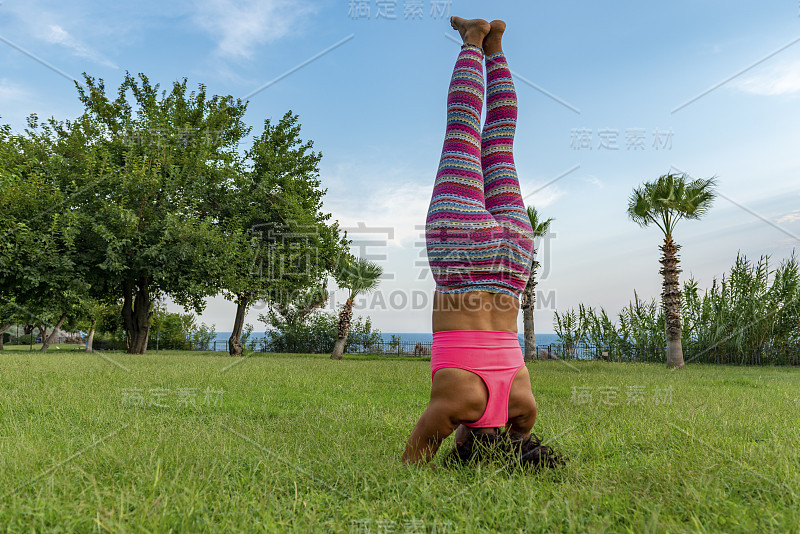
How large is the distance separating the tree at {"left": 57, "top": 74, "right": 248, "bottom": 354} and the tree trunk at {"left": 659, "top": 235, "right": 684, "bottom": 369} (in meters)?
14.5

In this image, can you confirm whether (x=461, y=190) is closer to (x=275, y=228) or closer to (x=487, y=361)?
(x=487, y=361)

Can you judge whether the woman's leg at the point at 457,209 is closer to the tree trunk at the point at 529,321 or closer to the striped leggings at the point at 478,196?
the striped leggings at the point at 478,196

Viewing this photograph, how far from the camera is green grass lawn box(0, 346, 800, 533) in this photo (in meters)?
1.79

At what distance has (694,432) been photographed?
337 cm

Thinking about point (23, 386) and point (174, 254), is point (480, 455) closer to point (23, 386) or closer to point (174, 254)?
point (23, 386)

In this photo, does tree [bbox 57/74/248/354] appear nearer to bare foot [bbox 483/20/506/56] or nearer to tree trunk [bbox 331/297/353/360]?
tree trunk [bbox 331/297/353/360]

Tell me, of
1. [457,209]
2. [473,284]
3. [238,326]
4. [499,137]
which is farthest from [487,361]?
[238,326]

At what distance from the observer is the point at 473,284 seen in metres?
2.46

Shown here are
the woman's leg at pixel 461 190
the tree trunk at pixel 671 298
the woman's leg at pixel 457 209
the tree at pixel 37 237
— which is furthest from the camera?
the tree trunk at pixel 671 298

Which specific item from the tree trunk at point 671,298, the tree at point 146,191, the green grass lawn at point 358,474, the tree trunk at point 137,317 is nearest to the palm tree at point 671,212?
the tree trunk at point 671,298

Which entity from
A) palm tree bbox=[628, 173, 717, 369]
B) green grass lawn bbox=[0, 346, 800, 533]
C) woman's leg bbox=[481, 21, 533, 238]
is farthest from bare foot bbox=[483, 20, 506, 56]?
palm tree bbox=[628, 173, 717, 369]

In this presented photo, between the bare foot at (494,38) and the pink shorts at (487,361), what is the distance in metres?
1.73

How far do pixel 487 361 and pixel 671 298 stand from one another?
14.3m

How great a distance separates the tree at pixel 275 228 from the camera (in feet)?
62.4
